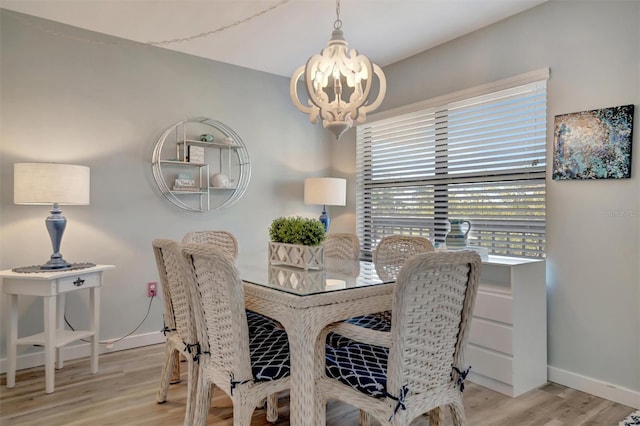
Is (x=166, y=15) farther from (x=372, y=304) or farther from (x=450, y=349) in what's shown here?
(x=450, y=349)

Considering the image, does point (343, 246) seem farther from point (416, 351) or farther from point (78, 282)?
point (78, 282)

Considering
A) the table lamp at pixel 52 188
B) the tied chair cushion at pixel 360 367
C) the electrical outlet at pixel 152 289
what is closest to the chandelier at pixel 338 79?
the tied chair cushion at pixel 360 367

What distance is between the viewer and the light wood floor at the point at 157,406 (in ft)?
6.93

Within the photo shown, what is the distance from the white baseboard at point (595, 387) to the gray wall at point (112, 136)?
2649 mm

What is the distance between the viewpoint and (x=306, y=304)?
1.53 m

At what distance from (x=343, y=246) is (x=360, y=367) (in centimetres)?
135

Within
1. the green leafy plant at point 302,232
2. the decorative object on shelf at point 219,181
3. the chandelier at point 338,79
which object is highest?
the chandelier at point 338,79

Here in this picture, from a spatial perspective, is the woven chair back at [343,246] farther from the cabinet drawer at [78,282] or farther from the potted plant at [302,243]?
the cabinet drawer at [78,282]

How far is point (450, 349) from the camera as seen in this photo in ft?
4.91

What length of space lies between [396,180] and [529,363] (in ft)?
6.32

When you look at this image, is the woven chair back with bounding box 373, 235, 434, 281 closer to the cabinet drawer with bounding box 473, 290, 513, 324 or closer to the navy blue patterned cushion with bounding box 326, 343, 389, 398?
the cabinet drawer with bounding box 473, 290, 513, 324

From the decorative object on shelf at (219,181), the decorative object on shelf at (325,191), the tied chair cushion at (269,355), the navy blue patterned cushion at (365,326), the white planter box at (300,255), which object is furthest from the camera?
the decorative object on shelf at (325,191)

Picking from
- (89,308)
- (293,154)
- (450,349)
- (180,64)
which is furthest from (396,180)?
(89,308)

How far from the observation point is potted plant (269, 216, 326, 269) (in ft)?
6.55
